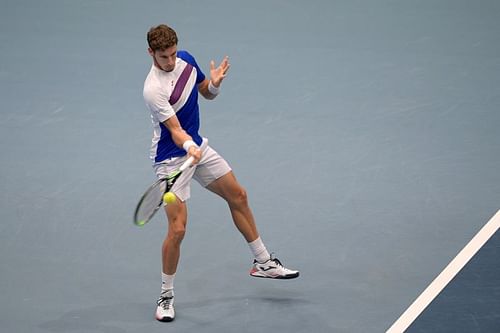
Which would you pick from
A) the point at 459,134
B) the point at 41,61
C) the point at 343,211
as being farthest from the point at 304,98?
the point at 41,61

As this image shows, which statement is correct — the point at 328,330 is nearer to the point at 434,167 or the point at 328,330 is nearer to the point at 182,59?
the point at 182,59

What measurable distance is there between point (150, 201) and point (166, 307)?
807 millimetres

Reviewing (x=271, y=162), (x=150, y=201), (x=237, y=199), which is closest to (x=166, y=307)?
(x=150, y=201)

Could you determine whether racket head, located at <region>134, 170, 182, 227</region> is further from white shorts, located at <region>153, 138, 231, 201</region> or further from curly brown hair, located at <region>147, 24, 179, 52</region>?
curly brown hair, located at <region>147, 24, 179, 52</region>

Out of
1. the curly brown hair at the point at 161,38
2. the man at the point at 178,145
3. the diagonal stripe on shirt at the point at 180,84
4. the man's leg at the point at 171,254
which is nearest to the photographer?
the curly brown hair at the point at 161,38

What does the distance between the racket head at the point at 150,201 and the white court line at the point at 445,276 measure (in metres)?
1.81

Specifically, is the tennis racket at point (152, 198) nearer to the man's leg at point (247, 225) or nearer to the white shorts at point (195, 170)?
the white shorts at point (195, 170)

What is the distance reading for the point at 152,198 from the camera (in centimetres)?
669

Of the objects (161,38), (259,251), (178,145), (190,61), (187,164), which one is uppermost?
(161,38)

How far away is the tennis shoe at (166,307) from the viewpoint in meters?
6.91

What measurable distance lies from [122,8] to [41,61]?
1.85 meters

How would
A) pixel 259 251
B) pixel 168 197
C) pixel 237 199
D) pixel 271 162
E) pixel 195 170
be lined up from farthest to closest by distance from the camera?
pixel 271 162, pixel 259 251, pixel 237 199, pixel 195 170, pixel 168 197

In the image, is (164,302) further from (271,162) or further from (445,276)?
(271,162)

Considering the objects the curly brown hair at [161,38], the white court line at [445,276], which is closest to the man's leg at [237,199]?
the curly brown hair at [161,38]
